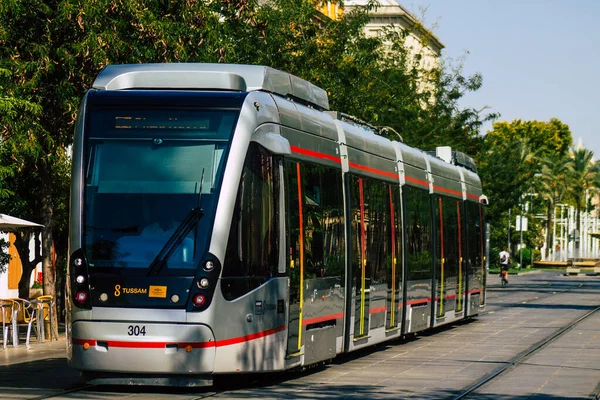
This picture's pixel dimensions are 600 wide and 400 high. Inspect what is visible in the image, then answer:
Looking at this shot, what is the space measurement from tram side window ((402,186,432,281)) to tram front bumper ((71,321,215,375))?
28.7 feet

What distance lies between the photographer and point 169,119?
13180 mm

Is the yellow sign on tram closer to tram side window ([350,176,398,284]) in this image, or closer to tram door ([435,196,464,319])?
tram side window ([350,176,398,284])

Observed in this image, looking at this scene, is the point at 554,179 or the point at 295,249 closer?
the point at 295,249

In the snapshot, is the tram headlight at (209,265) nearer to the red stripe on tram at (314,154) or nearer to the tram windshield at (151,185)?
the tram windshield at (151,185)

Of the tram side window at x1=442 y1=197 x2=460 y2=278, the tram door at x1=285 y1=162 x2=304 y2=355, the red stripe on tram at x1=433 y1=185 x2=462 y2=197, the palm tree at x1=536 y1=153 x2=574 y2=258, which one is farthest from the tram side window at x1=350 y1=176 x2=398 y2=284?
the palm tree at x1=536 y1=153 x2=574 y2=258

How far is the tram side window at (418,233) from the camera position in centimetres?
2097

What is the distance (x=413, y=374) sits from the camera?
51.6 feet

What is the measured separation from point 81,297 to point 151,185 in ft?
4.16

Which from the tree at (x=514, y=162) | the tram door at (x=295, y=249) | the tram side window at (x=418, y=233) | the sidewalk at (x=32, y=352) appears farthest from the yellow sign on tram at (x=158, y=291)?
the tree at (x=514, y=162)

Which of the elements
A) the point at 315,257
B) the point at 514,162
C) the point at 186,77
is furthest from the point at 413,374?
the point at 514,162

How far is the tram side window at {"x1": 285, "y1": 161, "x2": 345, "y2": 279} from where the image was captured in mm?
14227

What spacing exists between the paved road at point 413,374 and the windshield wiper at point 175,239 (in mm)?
1249

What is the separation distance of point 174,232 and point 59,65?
10.3 m

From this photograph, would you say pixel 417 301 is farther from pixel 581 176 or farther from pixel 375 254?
pixel 581 176
